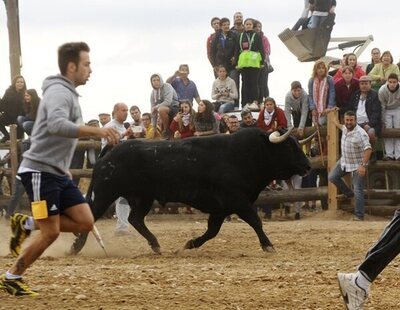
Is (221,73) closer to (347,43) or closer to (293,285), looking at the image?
(347,43)

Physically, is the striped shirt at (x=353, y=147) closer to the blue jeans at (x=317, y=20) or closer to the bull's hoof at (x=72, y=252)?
the blue jeans at (x=317, y=20)

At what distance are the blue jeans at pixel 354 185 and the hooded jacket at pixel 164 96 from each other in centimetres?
288

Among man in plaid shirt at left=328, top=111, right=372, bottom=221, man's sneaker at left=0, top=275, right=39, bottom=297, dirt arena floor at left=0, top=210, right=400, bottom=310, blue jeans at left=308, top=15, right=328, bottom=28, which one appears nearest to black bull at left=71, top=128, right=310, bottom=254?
dirt arena floor at left=0, top=210, right=400, bottom=310

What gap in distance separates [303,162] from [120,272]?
14.2 ft

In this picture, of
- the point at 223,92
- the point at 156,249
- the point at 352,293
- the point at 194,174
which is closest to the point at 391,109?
the point at 223,92

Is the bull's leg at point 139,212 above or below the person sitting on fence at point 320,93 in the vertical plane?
below

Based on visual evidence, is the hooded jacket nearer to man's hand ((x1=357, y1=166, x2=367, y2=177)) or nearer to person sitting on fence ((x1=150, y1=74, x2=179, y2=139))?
person sitting on fence ((x1=150, y1=74, x2=179, y2=139))

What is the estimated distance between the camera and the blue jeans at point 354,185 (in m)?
18.1

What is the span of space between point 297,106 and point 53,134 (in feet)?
33.8

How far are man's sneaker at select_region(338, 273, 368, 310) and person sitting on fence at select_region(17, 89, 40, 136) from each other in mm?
10093

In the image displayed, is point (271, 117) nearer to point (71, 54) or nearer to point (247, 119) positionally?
point (247, 119)

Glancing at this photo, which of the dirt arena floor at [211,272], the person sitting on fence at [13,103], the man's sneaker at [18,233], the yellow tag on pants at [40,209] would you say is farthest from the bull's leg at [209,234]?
the person sitting on fence at [13,103]

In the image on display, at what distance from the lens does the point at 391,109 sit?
18.1m

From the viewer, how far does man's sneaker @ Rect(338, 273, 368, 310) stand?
761cm
